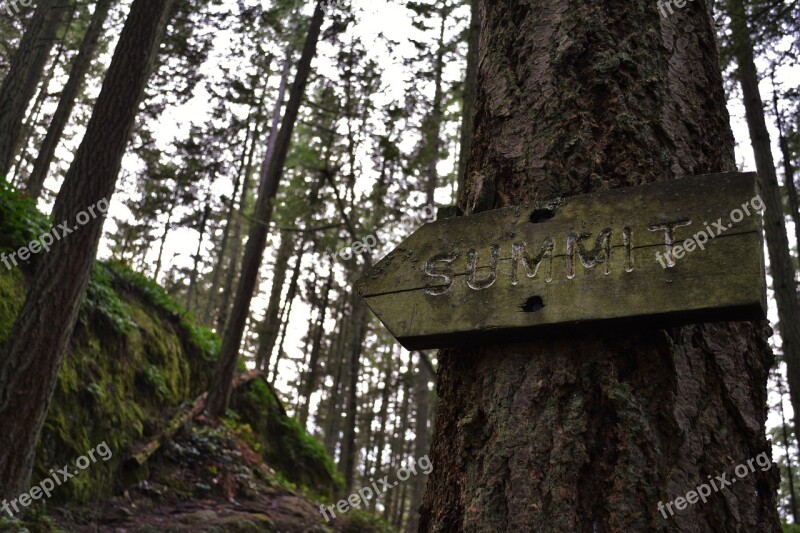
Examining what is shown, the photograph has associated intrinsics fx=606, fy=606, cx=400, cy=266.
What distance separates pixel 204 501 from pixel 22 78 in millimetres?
9248

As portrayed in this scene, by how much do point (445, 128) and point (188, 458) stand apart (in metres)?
12.2

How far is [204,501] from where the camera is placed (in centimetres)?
751

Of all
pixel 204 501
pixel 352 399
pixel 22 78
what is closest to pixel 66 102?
pixel 22 78

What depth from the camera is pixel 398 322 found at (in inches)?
61.9

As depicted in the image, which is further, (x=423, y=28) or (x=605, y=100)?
(x=423, y=28)

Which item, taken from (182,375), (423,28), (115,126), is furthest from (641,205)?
(423,28)

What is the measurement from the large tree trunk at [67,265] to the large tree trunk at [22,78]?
206 inches

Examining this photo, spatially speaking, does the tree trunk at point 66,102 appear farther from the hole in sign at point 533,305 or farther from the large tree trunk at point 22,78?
the hole in sign at point 533,305

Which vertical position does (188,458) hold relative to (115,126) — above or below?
below

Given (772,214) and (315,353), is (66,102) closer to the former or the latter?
(315,353)

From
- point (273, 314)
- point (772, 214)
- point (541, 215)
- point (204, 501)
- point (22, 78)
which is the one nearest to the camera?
point (541, 215)

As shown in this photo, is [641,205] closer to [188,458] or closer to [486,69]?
[486,69]

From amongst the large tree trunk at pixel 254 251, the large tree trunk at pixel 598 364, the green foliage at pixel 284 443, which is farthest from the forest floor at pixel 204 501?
the large tree trunk at pixel 598 364

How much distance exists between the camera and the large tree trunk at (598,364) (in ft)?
4.08
